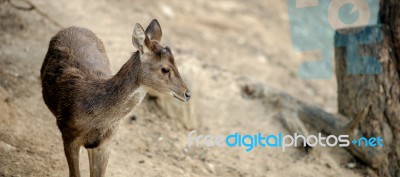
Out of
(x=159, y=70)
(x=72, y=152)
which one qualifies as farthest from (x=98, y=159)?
(x=159, y=70)

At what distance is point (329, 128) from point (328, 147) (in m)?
0.25

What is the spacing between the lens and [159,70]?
482cm

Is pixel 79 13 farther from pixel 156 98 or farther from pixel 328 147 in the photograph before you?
pixel 328 147

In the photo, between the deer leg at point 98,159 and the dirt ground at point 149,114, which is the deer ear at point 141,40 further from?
the dirt ground at point 149,114

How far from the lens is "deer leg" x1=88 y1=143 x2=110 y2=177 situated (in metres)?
5.25

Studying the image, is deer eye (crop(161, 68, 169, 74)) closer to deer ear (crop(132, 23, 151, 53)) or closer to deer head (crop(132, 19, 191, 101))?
deer head (crop(132, 19, 191, 101))

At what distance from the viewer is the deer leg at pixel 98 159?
525 centimetres

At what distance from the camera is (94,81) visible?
5.14 metres

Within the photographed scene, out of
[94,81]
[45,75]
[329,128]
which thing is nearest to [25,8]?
[45,75]

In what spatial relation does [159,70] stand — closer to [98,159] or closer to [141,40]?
[141,40]

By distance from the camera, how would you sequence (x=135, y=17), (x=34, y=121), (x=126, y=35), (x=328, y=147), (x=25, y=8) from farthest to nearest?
1. (x=135, y=17)
2. (x=126, y=35)
3. (x=25, y=8)
4. (x=328, y=147)
5. (x=34, y=121)

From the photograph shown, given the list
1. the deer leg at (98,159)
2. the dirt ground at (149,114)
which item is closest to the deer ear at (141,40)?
the deer leg at (98,159)

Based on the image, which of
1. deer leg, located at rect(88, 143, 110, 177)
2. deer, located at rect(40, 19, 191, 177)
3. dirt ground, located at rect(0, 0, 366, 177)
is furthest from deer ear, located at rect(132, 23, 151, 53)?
dirt ground, located at rect(0, 0, 366, 177)

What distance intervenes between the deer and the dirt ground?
0.71 meters
